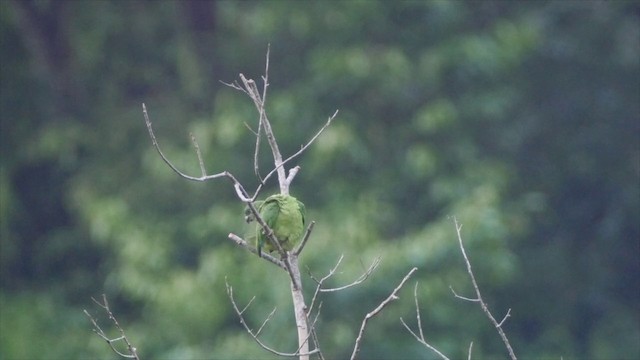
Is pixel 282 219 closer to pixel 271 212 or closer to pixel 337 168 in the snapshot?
pixel 271 212

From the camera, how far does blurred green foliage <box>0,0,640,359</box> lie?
318 inches

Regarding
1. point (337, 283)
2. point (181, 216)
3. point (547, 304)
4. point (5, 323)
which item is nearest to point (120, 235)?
point (181, 216)

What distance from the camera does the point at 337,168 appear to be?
338 inches

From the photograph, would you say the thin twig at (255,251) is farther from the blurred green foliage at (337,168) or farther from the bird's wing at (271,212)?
the blurred green foliage at (337,168)

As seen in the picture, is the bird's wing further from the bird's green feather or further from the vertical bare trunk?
the vertical bare trunk

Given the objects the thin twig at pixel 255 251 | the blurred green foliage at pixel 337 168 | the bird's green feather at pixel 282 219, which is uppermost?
the thin twig at pixel 255 251

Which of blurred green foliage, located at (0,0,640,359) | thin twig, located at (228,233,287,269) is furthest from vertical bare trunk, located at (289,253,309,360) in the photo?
blurred green foliage, located at (0,0,640,359)

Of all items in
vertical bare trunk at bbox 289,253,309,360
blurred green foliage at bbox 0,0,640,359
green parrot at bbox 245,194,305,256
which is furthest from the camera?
blurred green foliage at bbox 0,0,640,359

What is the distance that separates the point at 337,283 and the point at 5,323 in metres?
2.86

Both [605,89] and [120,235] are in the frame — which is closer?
[120,235]

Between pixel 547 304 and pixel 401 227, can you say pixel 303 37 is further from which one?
pixel 547 304

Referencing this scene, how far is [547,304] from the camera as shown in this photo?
9523mm

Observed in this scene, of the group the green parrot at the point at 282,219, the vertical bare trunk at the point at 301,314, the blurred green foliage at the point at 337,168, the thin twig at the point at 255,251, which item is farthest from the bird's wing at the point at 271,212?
the blurred green foliage at the point at 337,168

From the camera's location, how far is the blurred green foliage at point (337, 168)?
809 centimetres
